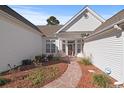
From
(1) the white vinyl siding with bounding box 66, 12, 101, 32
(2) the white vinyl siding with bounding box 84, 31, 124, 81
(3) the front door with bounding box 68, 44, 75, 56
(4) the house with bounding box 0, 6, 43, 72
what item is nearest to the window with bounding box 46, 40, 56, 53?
(3) the front door with bounding box 68, 44, 75, 56

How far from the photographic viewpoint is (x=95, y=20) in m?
30.9

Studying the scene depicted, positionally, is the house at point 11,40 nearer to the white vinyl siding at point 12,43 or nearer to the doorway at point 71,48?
the white vinyl siding at point 12,43

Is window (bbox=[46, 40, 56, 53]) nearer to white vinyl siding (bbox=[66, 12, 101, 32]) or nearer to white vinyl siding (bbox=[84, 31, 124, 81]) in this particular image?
white vinyl siding (bbox=[66, 12, 101, 32])

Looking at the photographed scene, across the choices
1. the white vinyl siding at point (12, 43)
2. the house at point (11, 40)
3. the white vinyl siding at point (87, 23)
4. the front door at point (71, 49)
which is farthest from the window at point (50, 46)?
the house at point (11, 40)

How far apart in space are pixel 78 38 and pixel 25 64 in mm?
11975

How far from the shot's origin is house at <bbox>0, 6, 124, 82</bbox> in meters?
12.2

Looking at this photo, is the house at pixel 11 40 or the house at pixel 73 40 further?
the house at pixel 11 40

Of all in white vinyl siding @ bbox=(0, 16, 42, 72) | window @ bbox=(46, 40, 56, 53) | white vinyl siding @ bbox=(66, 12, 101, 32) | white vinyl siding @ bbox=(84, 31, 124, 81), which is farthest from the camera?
window @ bbox=(46, 40, 56, 53)

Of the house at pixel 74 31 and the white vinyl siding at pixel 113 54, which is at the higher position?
the house at pixel 74 31

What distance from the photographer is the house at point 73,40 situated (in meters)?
12.2

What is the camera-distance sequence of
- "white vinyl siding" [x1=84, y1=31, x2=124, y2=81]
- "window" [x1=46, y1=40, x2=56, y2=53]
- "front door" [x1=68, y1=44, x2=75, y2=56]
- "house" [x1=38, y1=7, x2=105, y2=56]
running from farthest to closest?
"window" [x1=46, y1=40, x2=56, y2=53] < "front door" [x1=68, y1=44, x2=75, y2=56] < "house" [x1=38, y1=7, x2=105, y2=56] < "white vinyl siding" [x1=84, y1=31, x2=124, y2=81]
